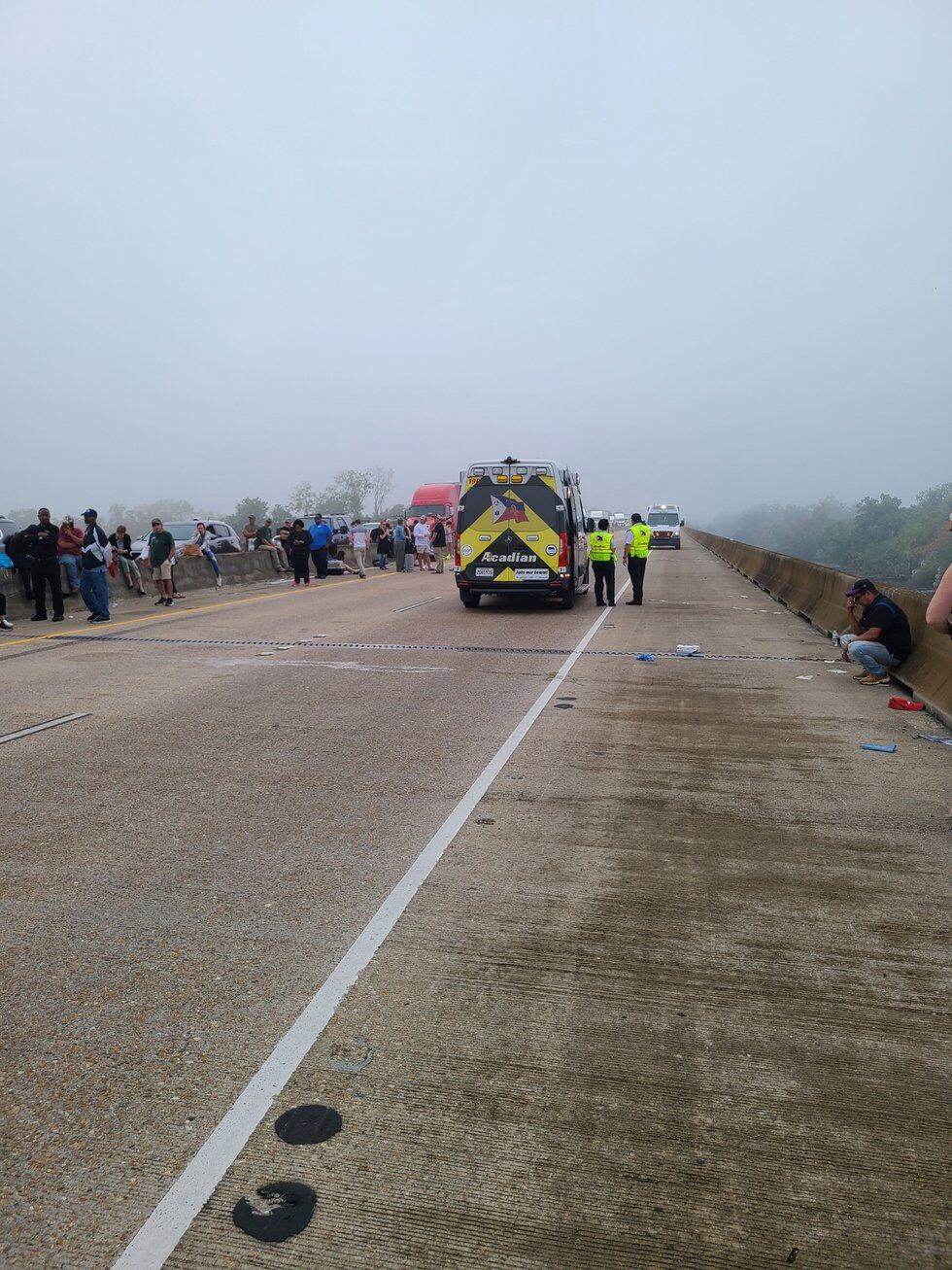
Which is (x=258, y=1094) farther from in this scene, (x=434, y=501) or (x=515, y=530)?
(x=434, y=501)

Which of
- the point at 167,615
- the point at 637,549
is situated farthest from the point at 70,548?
the point at 637,549

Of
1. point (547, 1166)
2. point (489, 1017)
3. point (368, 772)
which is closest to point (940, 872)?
point (489, 1017)

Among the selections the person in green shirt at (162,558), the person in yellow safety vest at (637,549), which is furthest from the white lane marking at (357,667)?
the person in green shirt at (162,558)

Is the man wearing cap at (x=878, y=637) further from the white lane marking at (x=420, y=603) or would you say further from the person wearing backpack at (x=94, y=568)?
the person wearing backpack at (x=94, y=568)

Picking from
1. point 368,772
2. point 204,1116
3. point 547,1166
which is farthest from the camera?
point 368,772

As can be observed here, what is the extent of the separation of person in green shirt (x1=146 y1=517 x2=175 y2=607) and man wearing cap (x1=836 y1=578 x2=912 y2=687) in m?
14.3

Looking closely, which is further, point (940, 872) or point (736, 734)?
point (736, 734)

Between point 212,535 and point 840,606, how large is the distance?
17.7 metres

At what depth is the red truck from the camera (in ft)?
127

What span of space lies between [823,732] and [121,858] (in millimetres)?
5852

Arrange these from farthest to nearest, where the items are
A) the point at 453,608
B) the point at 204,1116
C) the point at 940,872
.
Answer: the point at 453,608 → the point at 940,872 → the point at 204,1116

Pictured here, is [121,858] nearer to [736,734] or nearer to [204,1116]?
[204,1116]

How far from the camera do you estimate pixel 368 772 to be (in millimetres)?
6957

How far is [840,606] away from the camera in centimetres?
1504
